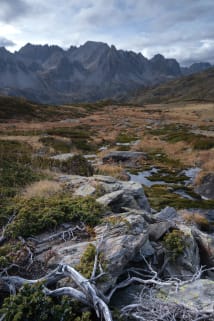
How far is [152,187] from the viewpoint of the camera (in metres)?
20.6

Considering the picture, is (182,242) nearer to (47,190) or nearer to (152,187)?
(47,190)

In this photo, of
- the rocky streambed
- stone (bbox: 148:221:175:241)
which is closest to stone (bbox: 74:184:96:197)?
the rocky streambed

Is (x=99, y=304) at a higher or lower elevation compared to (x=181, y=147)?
higher

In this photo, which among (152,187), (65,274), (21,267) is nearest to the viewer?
(65,274)

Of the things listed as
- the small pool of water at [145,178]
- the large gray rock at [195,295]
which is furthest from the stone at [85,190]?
the small pool of water at [145,178]

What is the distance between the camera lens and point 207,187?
64.7 ft

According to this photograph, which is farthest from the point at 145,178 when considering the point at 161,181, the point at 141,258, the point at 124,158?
the point at 141,258

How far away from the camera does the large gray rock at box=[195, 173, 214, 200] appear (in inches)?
754

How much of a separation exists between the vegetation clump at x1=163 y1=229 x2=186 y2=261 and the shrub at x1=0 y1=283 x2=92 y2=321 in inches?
117

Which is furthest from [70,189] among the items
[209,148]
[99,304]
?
[209,148]

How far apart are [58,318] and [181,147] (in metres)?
31.5

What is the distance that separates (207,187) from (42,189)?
40.1 feet

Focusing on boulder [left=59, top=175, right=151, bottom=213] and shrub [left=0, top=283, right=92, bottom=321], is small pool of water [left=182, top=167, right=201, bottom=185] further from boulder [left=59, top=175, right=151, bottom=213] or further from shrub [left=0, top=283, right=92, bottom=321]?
shrub [left=0, top=283, right=92, bottom=321]

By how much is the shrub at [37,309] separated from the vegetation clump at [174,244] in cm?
A: 298
